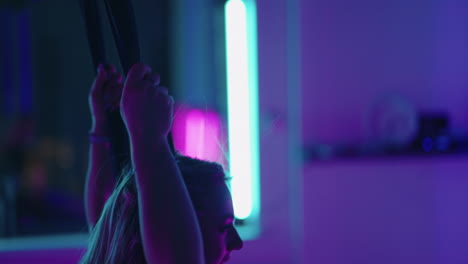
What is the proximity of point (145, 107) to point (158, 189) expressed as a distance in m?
0.08

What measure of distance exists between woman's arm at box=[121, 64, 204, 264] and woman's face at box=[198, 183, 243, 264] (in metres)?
0.10

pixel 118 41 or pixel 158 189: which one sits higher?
pixel 118 41

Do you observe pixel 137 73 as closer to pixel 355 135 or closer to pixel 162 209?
pixel 162 209

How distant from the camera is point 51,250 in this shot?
7.93ft

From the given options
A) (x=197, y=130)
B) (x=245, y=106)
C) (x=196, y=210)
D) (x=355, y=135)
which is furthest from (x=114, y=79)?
(x=355, y=135)

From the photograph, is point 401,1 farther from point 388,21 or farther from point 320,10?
point 320,10

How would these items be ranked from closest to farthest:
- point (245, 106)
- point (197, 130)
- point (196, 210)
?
1. point (196, 210)
2. point (197, 130)
3. point (245, 106)

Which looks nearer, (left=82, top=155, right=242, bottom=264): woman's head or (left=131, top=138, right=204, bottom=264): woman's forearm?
(left=131, top=138, right=204, bottom=264): woman's forearm

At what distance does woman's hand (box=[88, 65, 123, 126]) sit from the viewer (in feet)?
2.43

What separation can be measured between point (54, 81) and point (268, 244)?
2.94 m

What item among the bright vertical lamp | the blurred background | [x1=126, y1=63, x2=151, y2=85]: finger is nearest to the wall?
the blurred background

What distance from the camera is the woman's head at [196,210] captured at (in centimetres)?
57

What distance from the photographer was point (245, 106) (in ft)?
8.37

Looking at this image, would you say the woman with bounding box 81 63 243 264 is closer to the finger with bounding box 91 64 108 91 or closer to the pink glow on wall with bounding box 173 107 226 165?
the finger with bounding box 91 64 108 91
